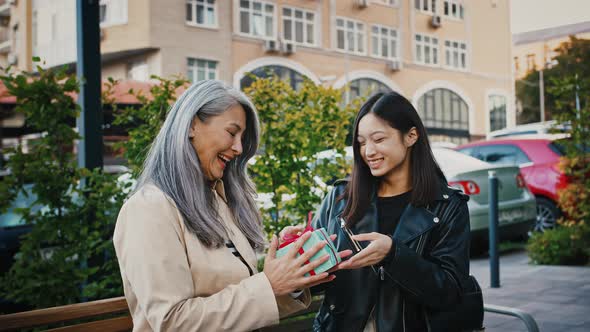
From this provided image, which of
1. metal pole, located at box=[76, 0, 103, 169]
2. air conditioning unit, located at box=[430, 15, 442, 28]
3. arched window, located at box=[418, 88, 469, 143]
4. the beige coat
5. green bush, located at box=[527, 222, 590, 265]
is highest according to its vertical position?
air conditioning unit, located at box=[430, 15, 442, 28]

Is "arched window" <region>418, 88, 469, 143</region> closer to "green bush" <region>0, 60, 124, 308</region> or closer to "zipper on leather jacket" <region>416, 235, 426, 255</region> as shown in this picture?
"green bush" <region>0, 60, 124, 308</region>

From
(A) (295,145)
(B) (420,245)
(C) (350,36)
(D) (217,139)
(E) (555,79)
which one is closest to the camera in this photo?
(D) (217,139)

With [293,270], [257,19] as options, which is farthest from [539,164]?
[257,19]

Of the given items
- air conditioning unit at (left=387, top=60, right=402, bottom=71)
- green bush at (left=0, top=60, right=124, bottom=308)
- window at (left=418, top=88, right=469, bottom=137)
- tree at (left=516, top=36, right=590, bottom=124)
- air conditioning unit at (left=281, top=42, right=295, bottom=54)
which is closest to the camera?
green bush at (left=0, top=60, right=124, bottom=308)

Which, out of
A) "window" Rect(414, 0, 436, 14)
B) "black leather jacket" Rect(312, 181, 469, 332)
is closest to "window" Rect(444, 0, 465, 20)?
"window" Rect(414, 0, 436, 14)

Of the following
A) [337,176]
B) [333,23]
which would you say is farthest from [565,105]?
[333,23]

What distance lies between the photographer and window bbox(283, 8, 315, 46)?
36150 millimetres

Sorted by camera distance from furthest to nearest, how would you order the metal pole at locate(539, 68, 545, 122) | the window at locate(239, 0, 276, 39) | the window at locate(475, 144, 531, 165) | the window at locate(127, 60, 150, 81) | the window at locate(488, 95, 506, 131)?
the window at locate(488, 95, 506, 131), the metal pole at locate(539, 68, 545, 122), the window at locate(239, 0, 276, 39), the window at locate(127, 60, 150, 81), the window at locate(475, 144, 531, 165)

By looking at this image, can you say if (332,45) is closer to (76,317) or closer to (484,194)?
(484,194)

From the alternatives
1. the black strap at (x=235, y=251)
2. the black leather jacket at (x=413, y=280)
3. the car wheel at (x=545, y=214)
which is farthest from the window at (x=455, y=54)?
the black strap at (x=235, y=251)

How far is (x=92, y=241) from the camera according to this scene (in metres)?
3.91

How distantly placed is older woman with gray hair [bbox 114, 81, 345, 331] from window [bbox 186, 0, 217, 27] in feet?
101

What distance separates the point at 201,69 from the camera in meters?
32.0

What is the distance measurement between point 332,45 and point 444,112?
37.6ft
